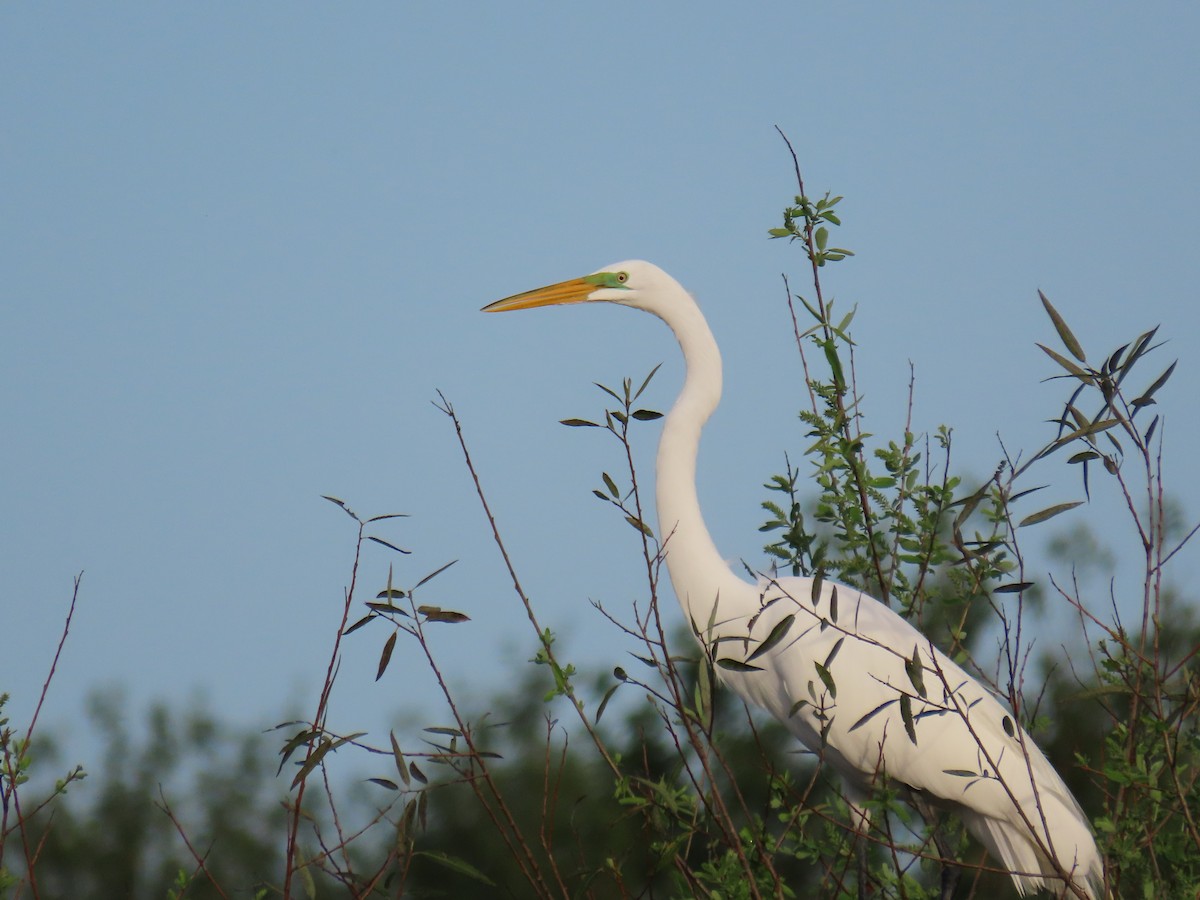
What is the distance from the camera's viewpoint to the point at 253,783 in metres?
7.75

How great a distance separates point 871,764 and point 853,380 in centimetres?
130

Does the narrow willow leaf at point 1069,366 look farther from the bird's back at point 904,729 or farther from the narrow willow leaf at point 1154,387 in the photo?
the bird's back at point 904,729

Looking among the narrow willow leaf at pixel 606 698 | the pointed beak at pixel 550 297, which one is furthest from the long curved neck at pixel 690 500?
the narrow willow leaf at pixel 606 698

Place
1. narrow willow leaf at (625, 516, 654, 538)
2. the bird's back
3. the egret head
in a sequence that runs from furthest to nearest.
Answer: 1. the egret head
2. the bird's back
3. narrow willow leaf at (625, 516, 654, 538)

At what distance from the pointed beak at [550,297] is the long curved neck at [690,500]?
1.88 feet

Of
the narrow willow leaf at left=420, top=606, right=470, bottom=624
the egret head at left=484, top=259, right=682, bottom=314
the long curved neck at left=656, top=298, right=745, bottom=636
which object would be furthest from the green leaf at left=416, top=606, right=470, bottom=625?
the egret head at left=484, top=259, right=682, bottom=314

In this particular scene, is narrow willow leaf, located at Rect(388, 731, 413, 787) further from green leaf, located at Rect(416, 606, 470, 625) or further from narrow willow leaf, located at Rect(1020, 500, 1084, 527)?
narrow willow leaf, located at Rect(1020, 500, 1084, 527)

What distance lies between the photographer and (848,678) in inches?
139

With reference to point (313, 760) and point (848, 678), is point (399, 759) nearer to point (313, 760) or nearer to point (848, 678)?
point (313, 760)

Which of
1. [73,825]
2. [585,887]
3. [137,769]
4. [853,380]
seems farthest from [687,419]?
[73,825]

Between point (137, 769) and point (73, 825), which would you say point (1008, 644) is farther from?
point (73, 825)

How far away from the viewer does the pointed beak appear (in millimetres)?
4219

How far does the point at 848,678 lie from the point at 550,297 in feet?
5.30

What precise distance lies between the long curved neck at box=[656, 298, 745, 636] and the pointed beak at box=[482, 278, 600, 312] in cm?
57
